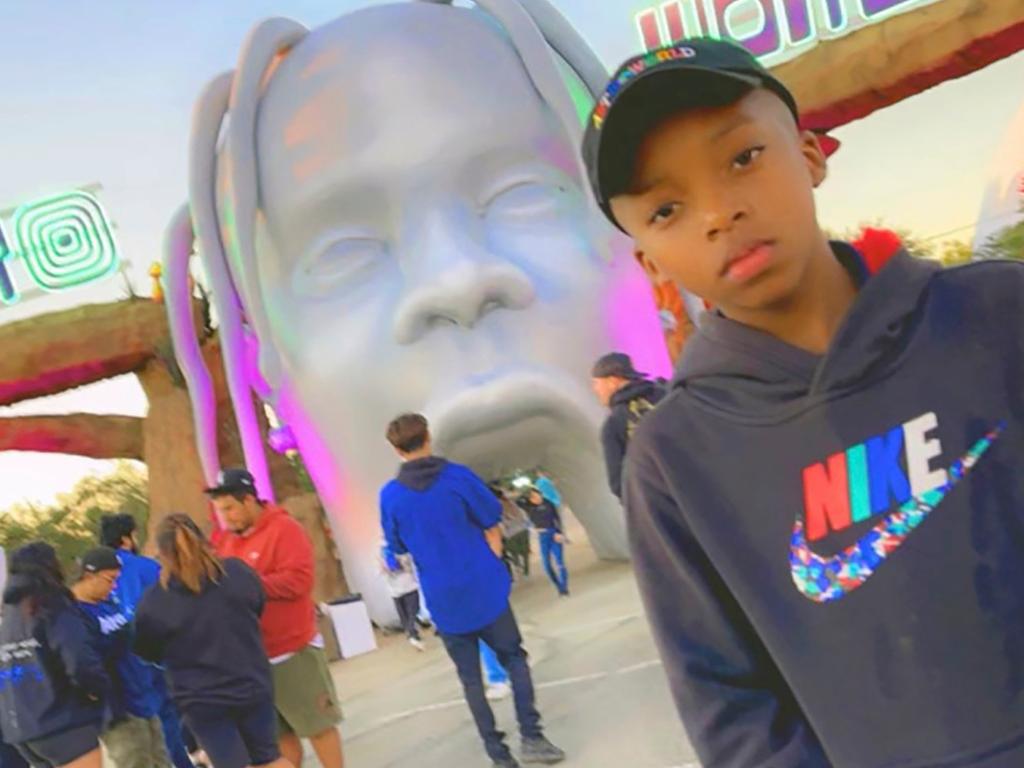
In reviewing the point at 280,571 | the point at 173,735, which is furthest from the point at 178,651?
the point at 173,735

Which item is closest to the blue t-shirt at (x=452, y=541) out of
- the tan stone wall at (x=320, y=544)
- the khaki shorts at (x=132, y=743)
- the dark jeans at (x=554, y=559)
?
the khaki shorts at (x=132, y=743)

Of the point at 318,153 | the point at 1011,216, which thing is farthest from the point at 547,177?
the point at 1011,216

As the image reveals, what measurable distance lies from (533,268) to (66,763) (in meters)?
4.69

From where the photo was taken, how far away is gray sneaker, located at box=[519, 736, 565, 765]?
3.72 m

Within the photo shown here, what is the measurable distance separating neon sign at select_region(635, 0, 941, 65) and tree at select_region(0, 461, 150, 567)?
1966 cm

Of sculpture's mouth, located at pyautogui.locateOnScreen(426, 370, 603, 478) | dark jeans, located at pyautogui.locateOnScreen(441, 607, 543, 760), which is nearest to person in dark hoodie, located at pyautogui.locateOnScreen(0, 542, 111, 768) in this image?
dark jeans, located at pyautogui.locateOnScreen(441, 607, 543, 760)

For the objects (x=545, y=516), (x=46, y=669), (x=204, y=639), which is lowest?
(x=545, y=516)

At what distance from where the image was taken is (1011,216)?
14.0 metres

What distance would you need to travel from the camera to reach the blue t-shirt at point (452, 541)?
368 centimetres

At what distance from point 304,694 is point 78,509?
89.0 feet

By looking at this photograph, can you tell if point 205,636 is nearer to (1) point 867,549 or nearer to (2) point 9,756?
(2) point 9,756

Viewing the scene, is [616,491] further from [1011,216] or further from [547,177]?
[1011,216]

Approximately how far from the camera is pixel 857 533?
865mm

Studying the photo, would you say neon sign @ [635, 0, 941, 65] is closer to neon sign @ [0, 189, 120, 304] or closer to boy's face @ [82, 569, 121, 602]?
neon sign @ [0, 189, 120, 304]
